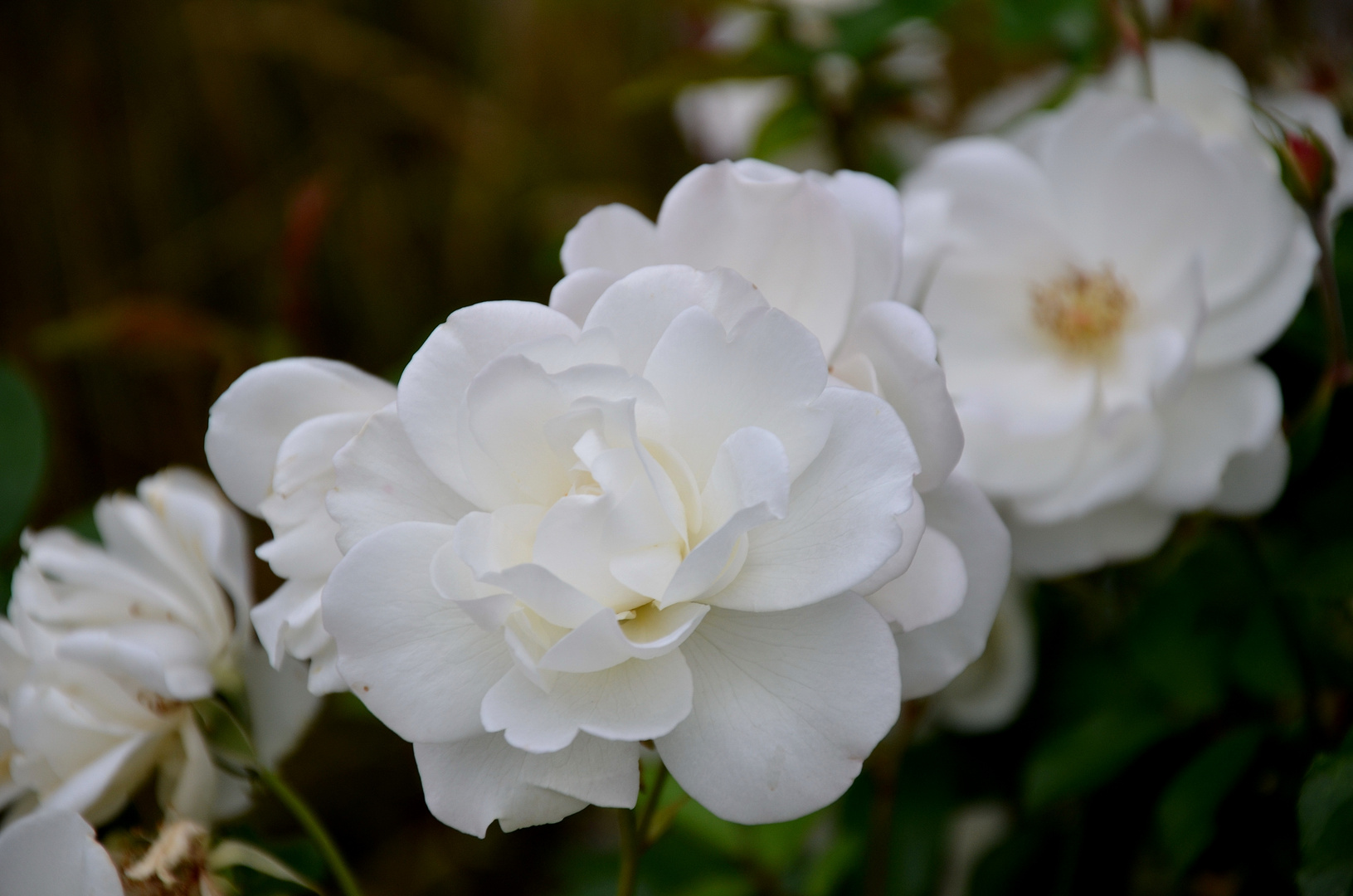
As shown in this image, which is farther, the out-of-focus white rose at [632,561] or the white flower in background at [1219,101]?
the white flower in background at [1219,101]

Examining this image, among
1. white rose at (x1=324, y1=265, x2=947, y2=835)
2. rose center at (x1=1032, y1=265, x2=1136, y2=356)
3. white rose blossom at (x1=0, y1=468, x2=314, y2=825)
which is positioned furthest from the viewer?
rose center at (x1=1032, y1=265, x2=1136, y2=356)

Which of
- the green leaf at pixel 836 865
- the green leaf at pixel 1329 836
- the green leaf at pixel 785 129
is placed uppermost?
the green leaf at pixel 785 129

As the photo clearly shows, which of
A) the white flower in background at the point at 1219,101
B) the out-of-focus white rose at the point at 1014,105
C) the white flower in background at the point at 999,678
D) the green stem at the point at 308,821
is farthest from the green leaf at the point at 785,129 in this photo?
the green stem at the point at 308,821

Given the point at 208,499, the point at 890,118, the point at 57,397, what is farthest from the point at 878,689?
the point at 57,397

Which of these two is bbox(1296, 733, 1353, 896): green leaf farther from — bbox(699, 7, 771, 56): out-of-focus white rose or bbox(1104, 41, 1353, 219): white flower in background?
bbox(699, 7, 771, 56): out-of-focus white rose

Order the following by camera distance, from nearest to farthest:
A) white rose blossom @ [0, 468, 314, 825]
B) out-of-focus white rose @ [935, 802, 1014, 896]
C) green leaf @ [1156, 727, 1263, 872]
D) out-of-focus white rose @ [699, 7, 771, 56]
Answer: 1. white rose blossom @ [0, 468, 314, 825]
2. green leaf @ [1156, 727, 1263, 872]
3. out-of-focus white rose @ [935, 802, 1014, 896]
4. out-of-focus white rose @ [699, 7, 771, 56]

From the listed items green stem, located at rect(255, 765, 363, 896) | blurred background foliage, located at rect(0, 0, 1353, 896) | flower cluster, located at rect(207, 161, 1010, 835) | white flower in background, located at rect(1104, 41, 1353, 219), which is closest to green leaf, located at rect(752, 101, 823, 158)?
blurred background foliage, located at rect(0, 0, 1353, 896)

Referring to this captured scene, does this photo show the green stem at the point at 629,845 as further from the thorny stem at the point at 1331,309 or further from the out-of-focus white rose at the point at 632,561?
the thorny stem at the point at 1331,309
